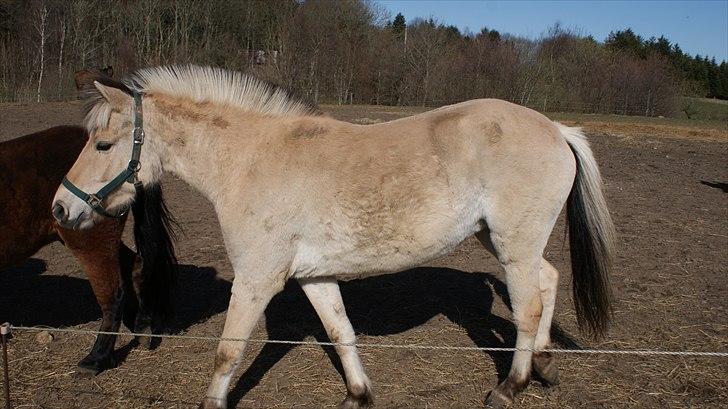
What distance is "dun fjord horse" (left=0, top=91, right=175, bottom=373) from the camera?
12.9 ft

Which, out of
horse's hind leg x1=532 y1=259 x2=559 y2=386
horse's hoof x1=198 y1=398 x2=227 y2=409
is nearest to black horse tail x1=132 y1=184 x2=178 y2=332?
horse's hoof x1=198 y1=398 x2=227 y2=409

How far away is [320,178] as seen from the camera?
3172 mm

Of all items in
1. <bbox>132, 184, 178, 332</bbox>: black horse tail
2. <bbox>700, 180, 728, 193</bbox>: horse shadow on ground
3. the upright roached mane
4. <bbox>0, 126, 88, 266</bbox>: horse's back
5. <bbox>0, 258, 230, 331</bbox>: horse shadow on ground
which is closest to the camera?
the upright roached mane

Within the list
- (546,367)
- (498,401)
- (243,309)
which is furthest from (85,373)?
(546,367)

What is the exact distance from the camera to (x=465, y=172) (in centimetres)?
324

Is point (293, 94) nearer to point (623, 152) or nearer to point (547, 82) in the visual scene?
point (623, 152)

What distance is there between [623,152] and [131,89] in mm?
14324

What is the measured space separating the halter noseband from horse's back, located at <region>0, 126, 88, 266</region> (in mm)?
1021

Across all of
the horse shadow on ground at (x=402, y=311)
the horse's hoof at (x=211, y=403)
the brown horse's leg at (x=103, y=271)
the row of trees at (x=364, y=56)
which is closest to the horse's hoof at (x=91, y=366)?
the brown horse's leg at (x=103, y=271)

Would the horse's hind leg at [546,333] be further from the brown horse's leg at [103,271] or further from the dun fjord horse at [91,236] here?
the brown horse's leg at [103,271]

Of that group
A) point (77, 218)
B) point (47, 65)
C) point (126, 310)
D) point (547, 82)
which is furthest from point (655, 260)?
point (547, 82)

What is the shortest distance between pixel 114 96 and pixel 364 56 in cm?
3202

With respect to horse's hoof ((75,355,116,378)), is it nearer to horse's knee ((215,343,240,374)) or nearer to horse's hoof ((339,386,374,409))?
horse's knee ((215,343,240,374))

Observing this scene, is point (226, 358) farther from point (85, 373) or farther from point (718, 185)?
point (718, 185)
